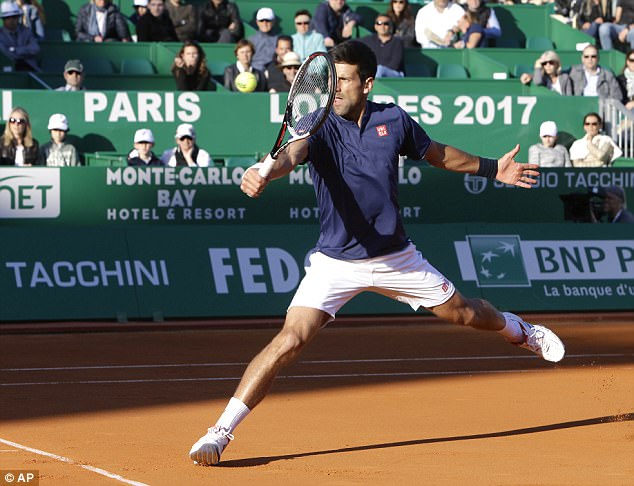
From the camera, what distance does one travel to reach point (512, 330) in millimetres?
7988

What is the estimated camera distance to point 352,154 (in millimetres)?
7039

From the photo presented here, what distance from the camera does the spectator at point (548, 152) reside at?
57.6 ft

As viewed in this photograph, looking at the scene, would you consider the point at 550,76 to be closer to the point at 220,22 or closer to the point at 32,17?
the point at 220,22

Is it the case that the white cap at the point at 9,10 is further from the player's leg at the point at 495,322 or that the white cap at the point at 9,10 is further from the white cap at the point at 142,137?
the player's leg at the point at 495,322

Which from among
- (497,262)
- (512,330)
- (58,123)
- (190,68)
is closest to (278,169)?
(512,330)

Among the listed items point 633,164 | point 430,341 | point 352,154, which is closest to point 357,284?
point 352,154

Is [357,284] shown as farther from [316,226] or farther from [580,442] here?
[316,226]

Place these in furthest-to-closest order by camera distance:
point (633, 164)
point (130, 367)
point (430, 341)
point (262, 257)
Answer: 1. point (633, 164)
2. point (262, 257)
3. point (430, 341)
4. point (130, 367)

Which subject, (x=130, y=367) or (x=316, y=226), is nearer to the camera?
(x=130, y=367)

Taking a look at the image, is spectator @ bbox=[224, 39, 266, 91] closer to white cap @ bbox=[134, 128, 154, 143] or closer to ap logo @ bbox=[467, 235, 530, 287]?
white cap @ bbox=[134, 128, 154, 143]

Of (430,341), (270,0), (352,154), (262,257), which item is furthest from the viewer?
(270,0)

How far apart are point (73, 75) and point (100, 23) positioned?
8.02 ft

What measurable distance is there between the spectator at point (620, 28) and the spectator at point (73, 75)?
9473mm

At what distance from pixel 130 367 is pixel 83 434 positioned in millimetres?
3311
